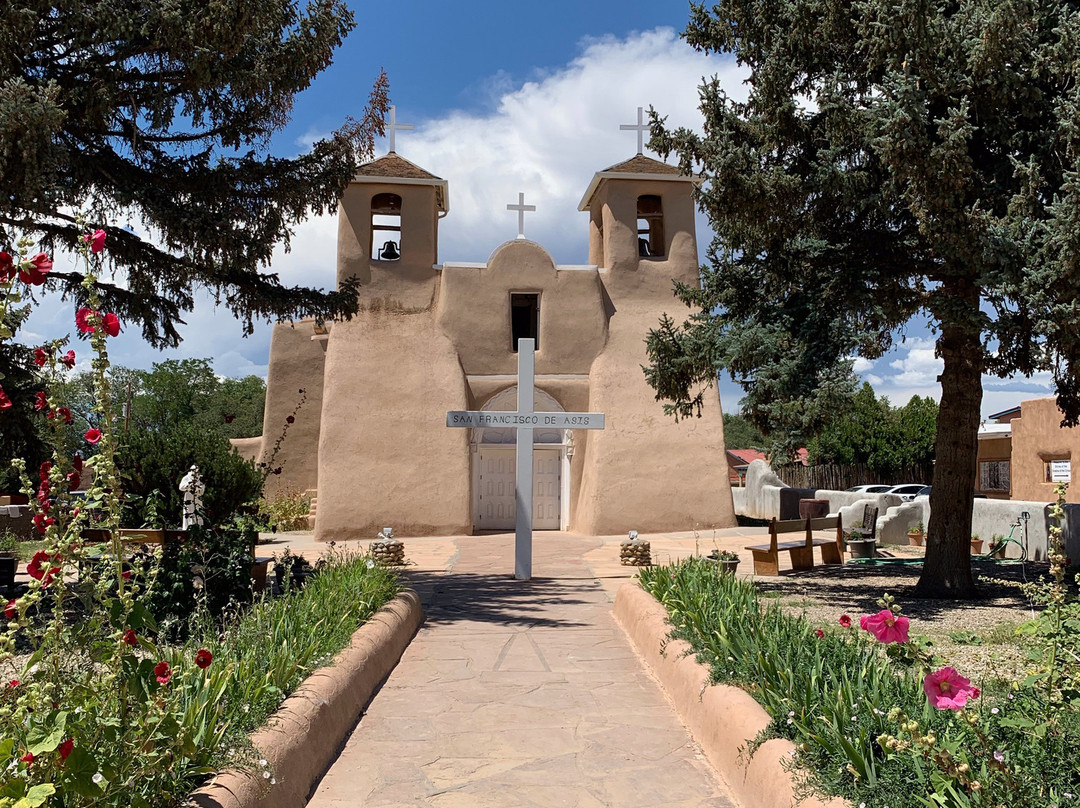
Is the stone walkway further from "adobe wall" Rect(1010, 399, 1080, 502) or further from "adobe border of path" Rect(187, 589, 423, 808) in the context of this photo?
"adobe wall" Rect(1010, 399, 1080, 502)

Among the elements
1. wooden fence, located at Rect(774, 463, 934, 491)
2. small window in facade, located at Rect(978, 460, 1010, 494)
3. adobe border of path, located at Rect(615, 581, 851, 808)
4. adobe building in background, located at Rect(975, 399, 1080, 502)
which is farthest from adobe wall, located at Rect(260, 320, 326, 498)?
small window in facade, located at Rect(978, 460, 1010, 494)

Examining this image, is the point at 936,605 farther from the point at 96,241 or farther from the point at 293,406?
the point at 293,406

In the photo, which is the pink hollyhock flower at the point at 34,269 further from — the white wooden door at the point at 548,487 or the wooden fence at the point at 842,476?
the wooden fence at the point at 842,476

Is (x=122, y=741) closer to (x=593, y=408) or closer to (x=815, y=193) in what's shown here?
(x=815, y=193)

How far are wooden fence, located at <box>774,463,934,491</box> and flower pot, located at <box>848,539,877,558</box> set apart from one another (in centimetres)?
1948

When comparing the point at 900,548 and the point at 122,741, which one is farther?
the point at 900,548

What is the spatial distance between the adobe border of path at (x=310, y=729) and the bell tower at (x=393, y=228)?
622 inches

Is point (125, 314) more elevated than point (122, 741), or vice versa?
point (125, 314)

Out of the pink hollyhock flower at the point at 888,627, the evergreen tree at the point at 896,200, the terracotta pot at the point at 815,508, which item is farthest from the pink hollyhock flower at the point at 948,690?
the terracotta pot at the point at 815,508

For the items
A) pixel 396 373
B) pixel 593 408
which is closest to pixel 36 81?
pixel 396 373

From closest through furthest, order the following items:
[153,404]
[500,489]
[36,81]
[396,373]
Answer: [36,81]
[396,373]
[500,489]
[153,404]

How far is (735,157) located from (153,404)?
1994 inches

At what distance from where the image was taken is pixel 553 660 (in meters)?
7.40

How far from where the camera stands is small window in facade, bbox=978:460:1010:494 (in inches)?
1115
